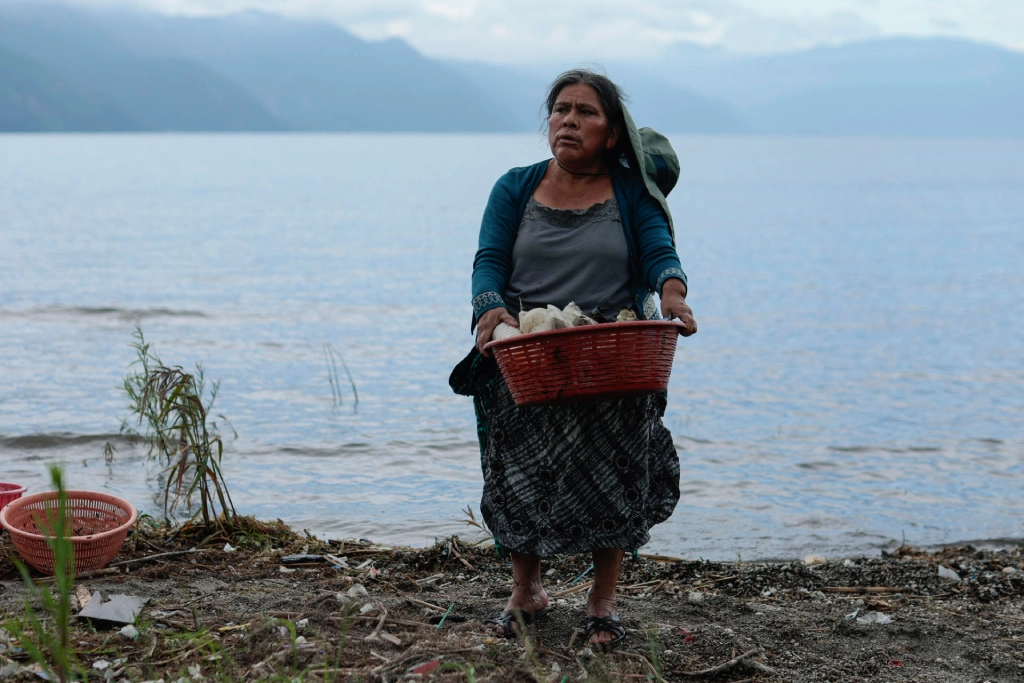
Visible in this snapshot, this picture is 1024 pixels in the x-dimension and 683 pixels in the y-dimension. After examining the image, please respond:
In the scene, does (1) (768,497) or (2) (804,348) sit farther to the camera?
(2) (804,348)

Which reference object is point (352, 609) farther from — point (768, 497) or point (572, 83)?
point (768, 497)

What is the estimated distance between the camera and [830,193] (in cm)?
5150

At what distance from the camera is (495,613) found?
401 centimetres

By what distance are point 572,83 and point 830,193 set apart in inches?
2008

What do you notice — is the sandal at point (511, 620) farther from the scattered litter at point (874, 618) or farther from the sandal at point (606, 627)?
the scattered litter at point (874, 618)

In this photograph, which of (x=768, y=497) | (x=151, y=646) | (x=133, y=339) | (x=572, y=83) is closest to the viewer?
(x=151, y=646)

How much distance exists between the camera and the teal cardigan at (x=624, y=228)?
3.51 meters

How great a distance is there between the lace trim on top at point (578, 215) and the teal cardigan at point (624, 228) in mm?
33

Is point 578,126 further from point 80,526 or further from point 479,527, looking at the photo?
point 80,526

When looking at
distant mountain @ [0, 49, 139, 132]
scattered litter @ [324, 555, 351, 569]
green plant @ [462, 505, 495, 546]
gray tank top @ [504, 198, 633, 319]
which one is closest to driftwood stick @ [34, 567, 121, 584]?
scattered litter @ [324, 555, 351, 569]

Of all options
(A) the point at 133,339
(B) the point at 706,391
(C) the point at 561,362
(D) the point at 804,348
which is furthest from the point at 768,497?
(A) the point at 133,339

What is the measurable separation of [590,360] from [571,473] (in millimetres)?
652

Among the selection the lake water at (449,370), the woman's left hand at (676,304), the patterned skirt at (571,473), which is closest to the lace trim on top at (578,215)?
the woman's left hand at (676,304)

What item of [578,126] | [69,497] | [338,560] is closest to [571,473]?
[578,126]
